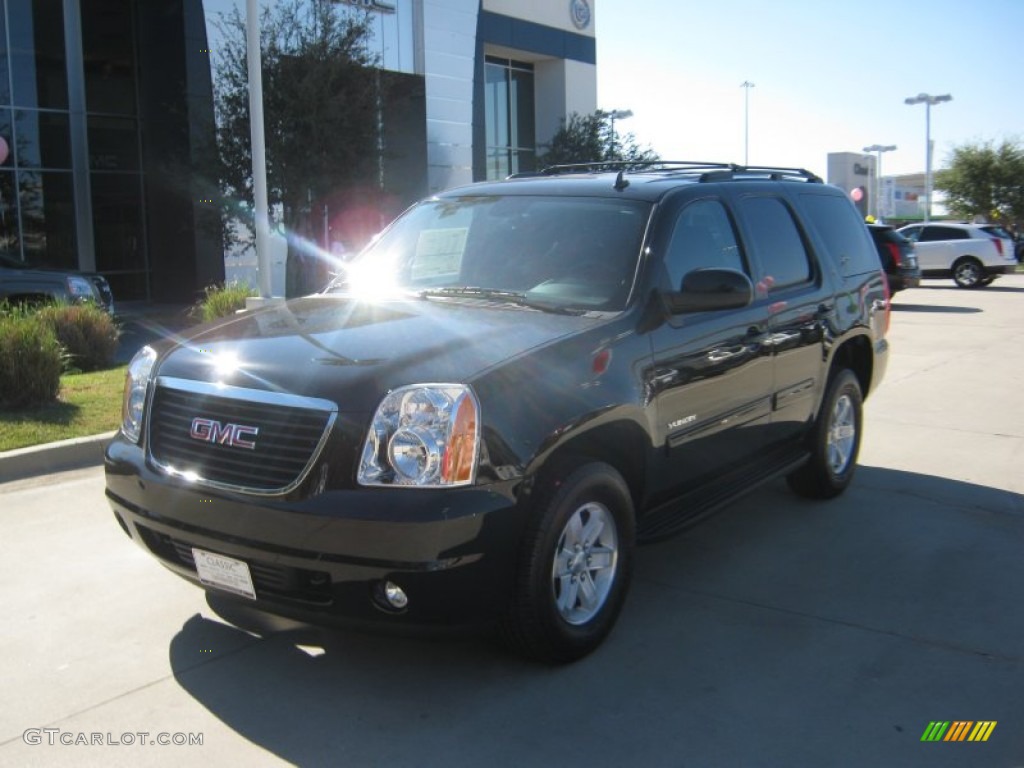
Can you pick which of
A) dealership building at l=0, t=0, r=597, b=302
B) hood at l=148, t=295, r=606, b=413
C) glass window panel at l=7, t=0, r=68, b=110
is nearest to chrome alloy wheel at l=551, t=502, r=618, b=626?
hood at l=148, t=295, r=606, b=413

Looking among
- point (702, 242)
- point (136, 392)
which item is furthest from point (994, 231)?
point (136, 392)

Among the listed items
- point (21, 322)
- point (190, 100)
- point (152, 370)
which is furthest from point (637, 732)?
point (190, 100)

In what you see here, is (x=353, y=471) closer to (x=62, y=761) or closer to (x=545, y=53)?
(x=62, y=761)

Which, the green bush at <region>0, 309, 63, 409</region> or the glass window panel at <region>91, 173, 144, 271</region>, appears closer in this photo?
the green bush at <region>0, 309, 63, 409</region>

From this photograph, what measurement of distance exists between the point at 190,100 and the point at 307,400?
1840 cm

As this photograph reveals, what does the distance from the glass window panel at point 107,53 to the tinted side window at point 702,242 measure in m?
20.6

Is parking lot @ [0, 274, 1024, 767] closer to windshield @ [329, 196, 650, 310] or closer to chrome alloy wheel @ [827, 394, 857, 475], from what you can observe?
chrome alloy wheel @ [827, 394, 857, 475]

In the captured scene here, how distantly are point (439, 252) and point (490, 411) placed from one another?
1.88 metres

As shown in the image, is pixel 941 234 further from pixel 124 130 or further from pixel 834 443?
pixel 834 443

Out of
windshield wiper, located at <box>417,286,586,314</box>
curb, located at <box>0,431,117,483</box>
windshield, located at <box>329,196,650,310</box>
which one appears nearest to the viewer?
windshield wiper, located at <box>417,286,586,314</box>

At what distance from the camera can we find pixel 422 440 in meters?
3.34

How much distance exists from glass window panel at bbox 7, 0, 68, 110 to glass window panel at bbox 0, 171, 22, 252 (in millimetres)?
1699

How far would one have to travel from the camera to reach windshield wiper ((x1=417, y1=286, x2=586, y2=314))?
14.1ft

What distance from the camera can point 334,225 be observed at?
21.7 metres
